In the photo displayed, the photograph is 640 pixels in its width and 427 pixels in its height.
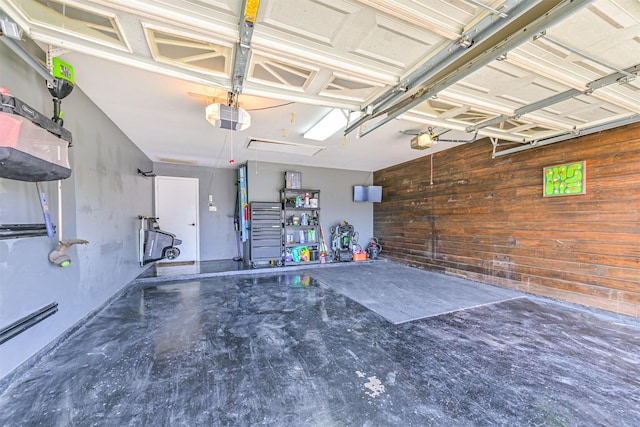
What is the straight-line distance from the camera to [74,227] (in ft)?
7.88

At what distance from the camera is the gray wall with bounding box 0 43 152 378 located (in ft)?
5.49

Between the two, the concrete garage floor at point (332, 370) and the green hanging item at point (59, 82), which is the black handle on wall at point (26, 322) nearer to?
the concrete garage floor at point (332, 370)

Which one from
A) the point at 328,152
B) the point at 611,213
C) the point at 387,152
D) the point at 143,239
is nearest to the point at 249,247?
the point at 143,239

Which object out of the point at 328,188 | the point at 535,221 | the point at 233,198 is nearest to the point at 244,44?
the point at 535,221

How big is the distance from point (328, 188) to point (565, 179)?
444 centimetres

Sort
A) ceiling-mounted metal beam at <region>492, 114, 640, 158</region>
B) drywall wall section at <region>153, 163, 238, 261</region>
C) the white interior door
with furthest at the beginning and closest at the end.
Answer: drywall wall section at <region>153, 163, 238, 261</region>
the white interior door
ceiling-mounted metal beam at <region>492, 114, 640, 158</region>

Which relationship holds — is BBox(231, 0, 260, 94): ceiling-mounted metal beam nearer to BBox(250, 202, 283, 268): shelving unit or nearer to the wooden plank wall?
BBox(250, 202, 283, 268): shelving unit

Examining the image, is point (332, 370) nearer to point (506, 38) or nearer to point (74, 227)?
point (506, 38)

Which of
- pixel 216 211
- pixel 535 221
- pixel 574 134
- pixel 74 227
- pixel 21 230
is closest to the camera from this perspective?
pixel 21 230

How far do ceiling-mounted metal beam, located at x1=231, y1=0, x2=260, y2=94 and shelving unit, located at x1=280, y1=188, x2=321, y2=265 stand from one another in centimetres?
398

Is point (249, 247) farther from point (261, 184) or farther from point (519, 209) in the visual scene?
point (519, 209)

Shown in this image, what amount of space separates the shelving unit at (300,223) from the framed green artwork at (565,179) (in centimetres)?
411

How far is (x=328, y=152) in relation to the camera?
5.02 m

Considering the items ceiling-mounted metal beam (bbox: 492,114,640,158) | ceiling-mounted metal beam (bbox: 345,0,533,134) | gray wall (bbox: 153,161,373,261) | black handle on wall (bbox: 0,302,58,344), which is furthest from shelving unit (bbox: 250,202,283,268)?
ceiling-mounted metal beam (bbox: 492,114,640,158)
